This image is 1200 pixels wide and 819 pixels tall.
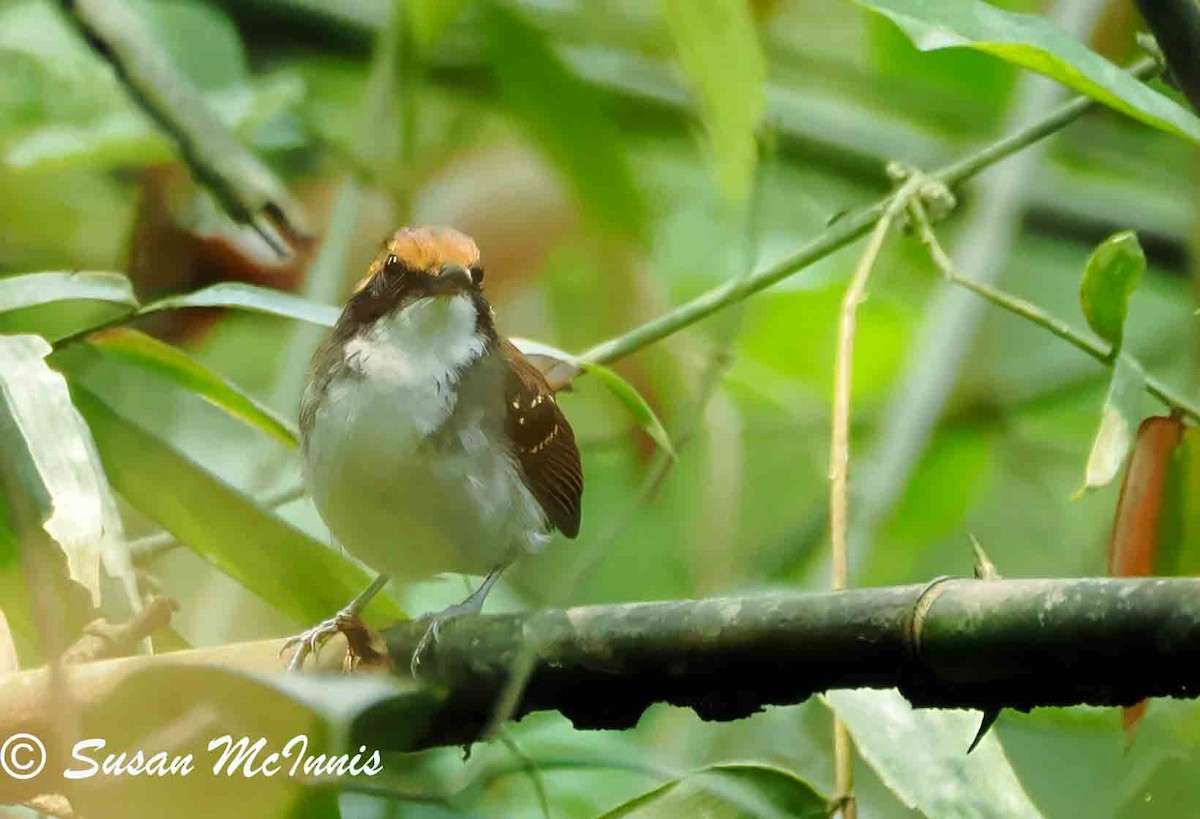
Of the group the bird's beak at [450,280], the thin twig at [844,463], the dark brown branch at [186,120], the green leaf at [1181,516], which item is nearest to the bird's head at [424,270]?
the bird's beak at [450,280]

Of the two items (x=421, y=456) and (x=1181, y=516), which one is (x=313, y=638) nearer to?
(x=421, y=456)

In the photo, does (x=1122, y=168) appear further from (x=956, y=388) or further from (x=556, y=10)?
(x=556, y=10)

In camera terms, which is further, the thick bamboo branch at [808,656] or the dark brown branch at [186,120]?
the dark brown branch at [186,120]

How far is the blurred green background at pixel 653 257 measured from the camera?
2.42 meters

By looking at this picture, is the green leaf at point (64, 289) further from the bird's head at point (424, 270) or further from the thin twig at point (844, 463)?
the thin twig at point (844, 463)

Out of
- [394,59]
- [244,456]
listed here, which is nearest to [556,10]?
[394,59]

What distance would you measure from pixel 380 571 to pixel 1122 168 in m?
2.52

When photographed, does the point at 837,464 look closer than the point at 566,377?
Yes

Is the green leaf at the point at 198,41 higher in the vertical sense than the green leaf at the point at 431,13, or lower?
higher

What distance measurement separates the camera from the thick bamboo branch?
1.09 metres

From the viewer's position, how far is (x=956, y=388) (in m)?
3.32

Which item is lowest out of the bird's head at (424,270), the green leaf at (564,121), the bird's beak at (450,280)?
the bird's beak at (450,280)

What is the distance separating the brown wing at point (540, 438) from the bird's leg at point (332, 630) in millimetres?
360

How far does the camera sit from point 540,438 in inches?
79.5
